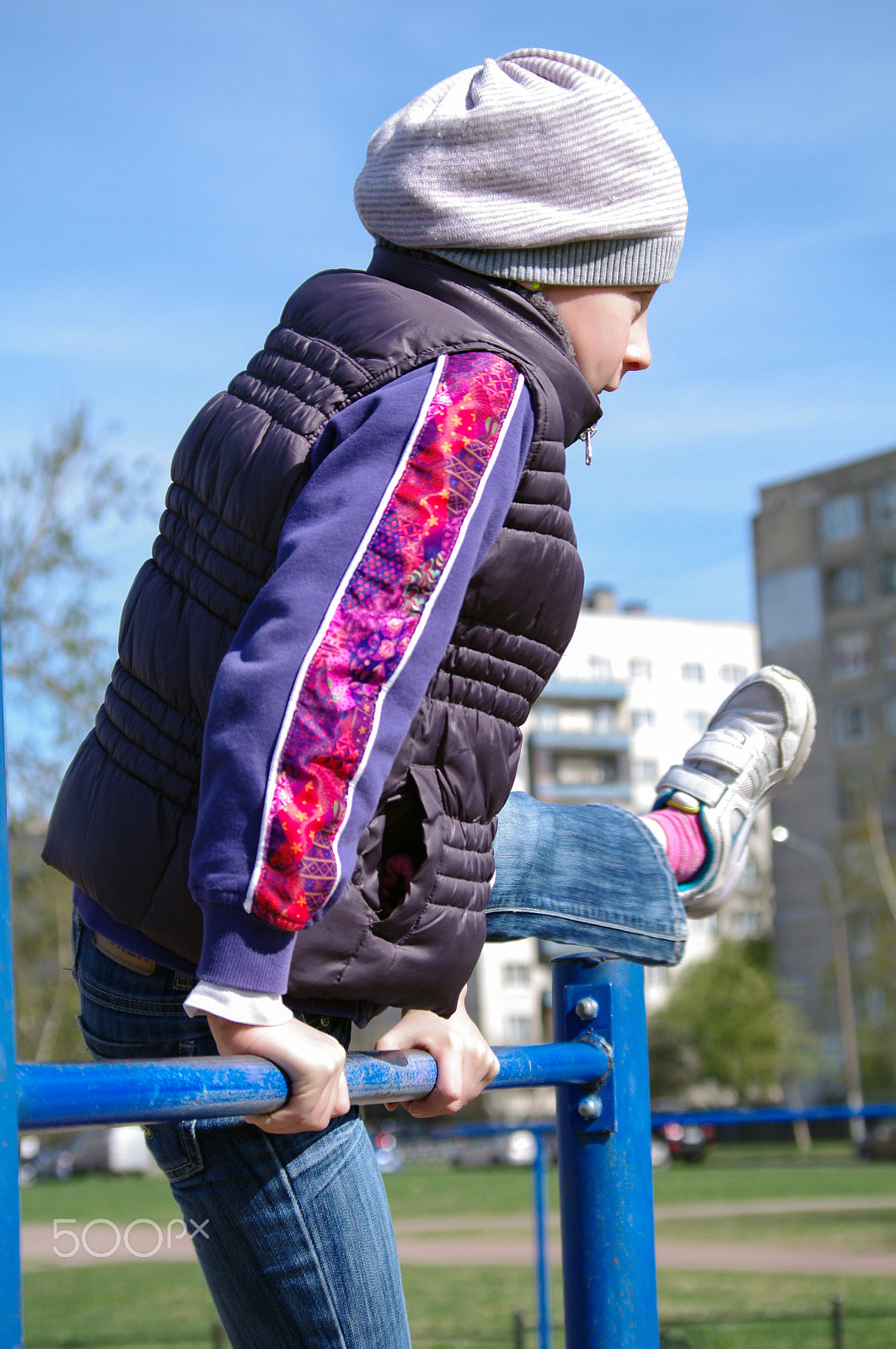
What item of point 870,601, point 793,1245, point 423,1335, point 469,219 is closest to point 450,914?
point 469,219

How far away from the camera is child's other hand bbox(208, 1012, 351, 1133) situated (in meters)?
1.16

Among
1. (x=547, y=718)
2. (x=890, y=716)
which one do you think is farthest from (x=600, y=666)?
(x=890, y=716)

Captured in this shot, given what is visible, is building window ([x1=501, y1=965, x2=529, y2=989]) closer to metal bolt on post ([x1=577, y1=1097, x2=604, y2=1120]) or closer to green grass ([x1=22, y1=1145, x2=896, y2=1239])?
green grass ([x1=22, y1=1145, x2=896, y2=1239])

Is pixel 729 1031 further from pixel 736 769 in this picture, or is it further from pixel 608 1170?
pixel 608 1170

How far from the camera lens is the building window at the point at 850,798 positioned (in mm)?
43094

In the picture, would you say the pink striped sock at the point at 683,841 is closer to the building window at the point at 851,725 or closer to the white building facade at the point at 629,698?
the building window at the point at 851,725

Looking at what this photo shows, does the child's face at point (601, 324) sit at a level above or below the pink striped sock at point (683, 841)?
above

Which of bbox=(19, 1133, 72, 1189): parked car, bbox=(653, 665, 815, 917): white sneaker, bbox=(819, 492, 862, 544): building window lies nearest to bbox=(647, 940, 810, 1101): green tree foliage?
bbox=(819, 492, 862, 544): building window

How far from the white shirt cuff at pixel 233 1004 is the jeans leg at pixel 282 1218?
0.18 m

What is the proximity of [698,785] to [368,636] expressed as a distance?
889mm

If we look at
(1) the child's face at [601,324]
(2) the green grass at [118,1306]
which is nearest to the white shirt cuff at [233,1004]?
(1) the child's face at [601,324]

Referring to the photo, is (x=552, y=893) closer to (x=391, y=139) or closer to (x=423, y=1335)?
(x=391, y=139)

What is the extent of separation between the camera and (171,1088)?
105 centimetres

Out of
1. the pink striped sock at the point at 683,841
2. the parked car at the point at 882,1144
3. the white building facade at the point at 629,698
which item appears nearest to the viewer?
the pink striped sock at the point at 683,841
